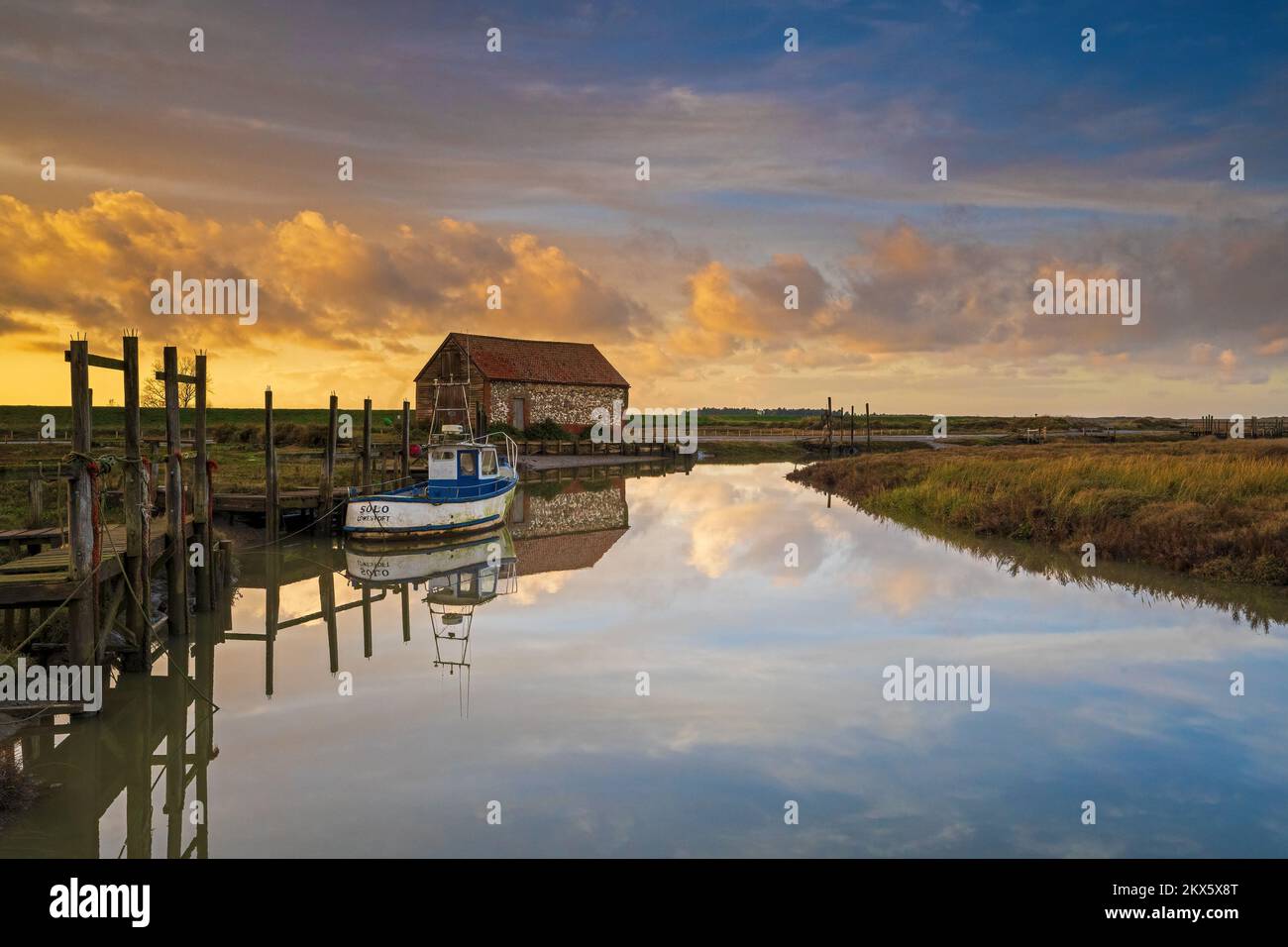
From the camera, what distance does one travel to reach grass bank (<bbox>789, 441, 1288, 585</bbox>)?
1852 cm

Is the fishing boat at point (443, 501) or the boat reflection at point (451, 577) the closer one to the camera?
the boat reflection at point (451, 577)

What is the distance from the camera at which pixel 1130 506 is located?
2292 cm

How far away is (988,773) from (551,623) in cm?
826

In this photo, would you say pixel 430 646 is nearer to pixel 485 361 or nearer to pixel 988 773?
pixel 988 773

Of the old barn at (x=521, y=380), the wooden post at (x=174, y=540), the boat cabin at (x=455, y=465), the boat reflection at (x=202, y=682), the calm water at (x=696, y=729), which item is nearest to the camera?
the calm water at (x=696, y=729)

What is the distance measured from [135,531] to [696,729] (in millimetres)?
7220

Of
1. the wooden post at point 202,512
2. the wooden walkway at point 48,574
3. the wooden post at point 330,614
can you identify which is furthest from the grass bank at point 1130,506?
the wooden walkway at point 48,574

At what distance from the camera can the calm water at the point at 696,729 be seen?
25.7ft

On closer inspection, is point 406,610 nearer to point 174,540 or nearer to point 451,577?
point 451,577

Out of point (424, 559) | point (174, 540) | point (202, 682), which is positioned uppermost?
point (174, 540)

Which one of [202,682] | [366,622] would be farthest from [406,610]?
[202,682]

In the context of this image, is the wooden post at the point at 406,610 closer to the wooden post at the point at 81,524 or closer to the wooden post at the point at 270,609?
the wooden post at the point at 270,609

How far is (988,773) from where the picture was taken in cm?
895

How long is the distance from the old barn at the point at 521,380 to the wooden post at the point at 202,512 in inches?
1417
